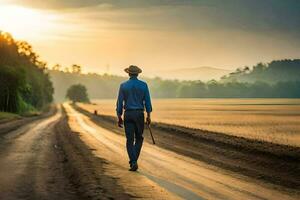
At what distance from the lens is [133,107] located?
12.9 metres

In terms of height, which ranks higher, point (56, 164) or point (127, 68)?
point (127, 68)

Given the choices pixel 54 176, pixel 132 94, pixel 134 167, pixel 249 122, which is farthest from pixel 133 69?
pixel 249 122

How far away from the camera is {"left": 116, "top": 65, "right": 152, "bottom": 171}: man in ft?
42.1

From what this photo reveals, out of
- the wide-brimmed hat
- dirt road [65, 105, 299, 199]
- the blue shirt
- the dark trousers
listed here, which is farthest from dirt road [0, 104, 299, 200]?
the wide-brimmed hat

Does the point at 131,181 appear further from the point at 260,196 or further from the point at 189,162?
the point at 189,162

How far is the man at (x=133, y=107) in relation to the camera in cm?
1284

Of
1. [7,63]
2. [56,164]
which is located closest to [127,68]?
[56,164]

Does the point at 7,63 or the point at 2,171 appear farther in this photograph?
the point at 7,63

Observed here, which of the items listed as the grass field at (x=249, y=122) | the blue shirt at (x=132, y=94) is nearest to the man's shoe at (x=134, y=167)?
the blue shirt at (x=132, y=94)

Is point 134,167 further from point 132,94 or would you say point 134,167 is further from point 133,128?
point 132,94

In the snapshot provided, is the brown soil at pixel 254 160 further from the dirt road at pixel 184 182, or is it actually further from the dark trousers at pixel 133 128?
the dark trousers at pixel 133 128

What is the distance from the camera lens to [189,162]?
1539cm

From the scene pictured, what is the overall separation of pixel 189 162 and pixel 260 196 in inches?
230

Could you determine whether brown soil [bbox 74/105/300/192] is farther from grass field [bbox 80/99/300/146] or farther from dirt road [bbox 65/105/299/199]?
grass field [bbox 80/99/300/146]
